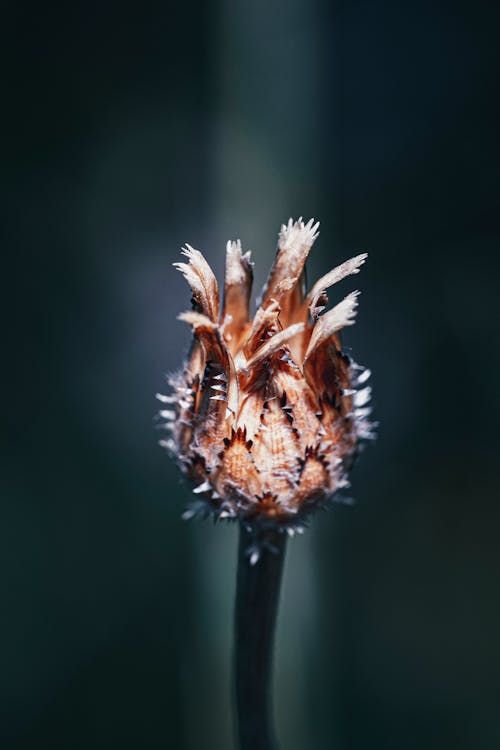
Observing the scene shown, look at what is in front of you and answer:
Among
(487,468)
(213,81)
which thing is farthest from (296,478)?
(213,81)

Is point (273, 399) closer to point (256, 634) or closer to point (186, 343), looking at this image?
point (256, 634)

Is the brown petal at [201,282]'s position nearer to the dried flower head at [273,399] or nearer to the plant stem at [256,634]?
the dried flower head at [273,399]

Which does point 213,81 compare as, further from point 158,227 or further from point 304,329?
point 304,329

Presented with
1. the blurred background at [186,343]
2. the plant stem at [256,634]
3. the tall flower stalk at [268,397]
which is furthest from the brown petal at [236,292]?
the blurred background at [186,343]

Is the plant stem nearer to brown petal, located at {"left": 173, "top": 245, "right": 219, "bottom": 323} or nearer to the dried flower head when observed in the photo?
the dried flower head

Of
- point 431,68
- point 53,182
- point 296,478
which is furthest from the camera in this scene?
point 53,182

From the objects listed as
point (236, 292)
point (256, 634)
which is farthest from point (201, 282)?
point (256, 634)
